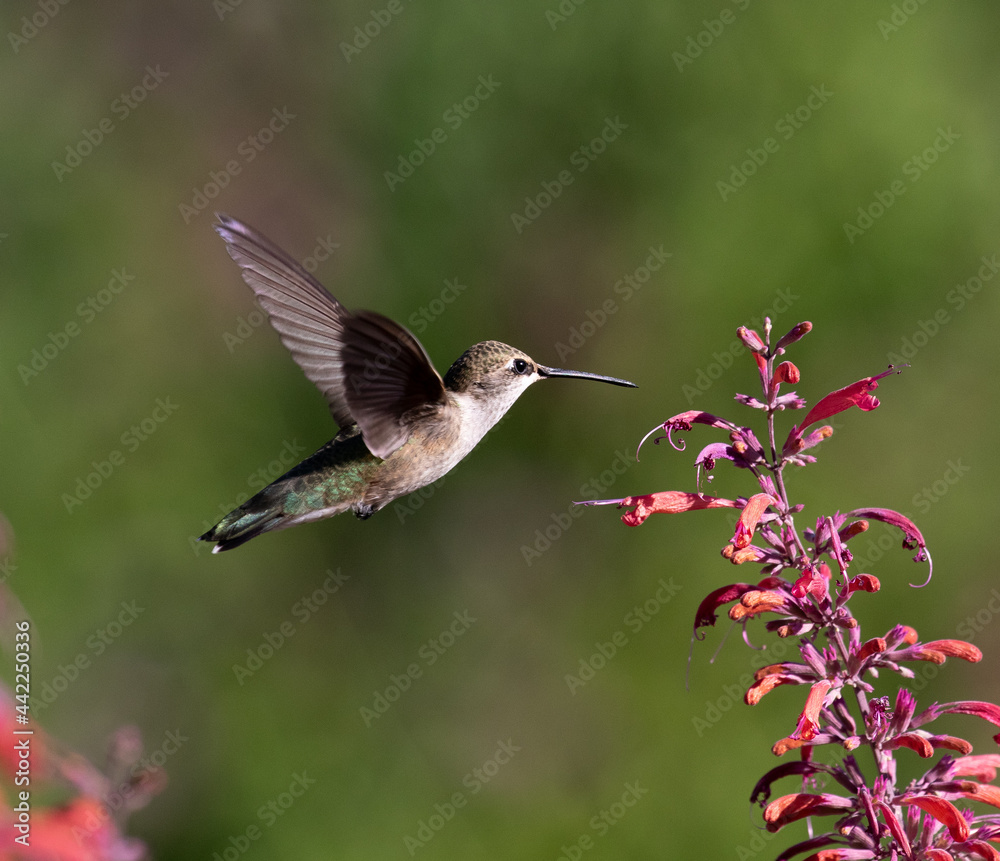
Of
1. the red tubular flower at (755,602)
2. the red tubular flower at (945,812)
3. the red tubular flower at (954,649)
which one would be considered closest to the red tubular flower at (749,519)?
the red tubular flower at (755,602)

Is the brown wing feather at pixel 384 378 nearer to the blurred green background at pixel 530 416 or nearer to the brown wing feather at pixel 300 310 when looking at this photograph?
the brown wing feather at pixel 300 310

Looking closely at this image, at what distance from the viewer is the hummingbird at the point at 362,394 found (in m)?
2.43

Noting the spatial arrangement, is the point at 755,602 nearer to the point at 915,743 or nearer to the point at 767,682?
the point at 767,682

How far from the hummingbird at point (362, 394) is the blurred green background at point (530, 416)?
2876 millimetres

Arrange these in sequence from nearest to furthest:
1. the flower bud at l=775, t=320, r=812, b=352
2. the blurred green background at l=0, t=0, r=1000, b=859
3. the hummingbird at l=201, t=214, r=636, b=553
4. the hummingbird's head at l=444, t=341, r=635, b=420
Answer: the flower bud at l=775, t=320, r=812, b=352 < the hummingbird at l=201, t=214, r=636, b=553 < the hummingbird's head at l=444, t=341, r=635, b=420 < the blurred green background at l=0, t=0, r=1000, b=859

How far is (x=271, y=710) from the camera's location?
18.3ft

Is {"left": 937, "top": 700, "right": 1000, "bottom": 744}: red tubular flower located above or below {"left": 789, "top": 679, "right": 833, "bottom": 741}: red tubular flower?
below

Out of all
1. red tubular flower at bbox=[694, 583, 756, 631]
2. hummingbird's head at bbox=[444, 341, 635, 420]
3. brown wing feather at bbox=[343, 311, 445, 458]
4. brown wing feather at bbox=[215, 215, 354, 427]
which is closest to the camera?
red tubular flower at bbox=[694, 583, 756, 631]

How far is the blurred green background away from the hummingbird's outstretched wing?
3.25 m

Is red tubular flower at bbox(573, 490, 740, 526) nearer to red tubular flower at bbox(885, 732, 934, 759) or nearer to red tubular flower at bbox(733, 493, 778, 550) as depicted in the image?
red tubular flower at bbox(733, 493, 778, 550)

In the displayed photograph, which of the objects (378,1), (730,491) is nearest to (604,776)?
(730,491)

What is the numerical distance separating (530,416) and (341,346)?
368 cm

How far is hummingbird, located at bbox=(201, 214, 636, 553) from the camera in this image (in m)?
2.43

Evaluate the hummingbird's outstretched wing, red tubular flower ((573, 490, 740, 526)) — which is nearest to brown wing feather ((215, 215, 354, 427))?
the hummingbird's outstretched wing
